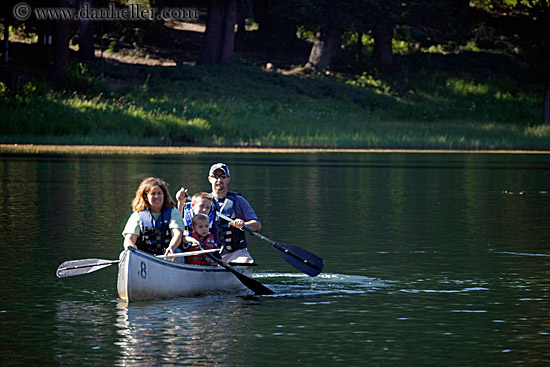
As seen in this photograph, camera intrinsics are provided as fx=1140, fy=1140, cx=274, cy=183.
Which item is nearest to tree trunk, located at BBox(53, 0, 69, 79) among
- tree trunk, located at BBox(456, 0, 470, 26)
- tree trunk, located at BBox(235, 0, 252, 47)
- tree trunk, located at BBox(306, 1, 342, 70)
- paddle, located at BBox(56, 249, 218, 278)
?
tree trunk, located at BBox(235, 0, 252, 47)

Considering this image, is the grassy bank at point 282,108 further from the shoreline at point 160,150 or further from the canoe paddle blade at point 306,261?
the canoe paddle blade at point 306,261

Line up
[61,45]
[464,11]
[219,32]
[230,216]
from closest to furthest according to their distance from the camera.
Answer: [230,216] → [61,45] → [219,32] → [464,11]

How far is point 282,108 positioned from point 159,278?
4168cm

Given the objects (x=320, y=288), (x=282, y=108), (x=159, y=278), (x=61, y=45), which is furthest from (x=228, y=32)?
(x=159, y=278)

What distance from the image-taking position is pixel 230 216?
14.3m

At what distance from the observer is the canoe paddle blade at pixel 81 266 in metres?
13.6

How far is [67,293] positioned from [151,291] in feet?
4.64

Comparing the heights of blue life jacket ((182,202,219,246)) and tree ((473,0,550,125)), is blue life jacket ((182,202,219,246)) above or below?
below

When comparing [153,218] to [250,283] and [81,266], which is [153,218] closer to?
[81,266]

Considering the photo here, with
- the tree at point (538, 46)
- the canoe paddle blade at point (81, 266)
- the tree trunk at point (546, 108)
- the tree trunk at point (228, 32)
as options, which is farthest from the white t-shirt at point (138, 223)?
the tree trunk at point (228, 32)

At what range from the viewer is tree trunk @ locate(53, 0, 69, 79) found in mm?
52250

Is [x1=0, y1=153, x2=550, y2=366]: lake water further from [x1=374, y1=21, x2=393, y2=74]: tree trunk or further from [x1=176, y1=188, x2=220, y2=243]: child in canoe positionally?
[x1=374, y1=21, x2=393, y2=74]: tree trunk

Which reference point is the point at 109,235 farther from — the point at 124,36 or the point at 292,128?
the point at 124,36

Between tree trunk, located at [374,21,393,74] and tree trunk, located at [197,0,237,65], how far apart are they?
29.4 ft
